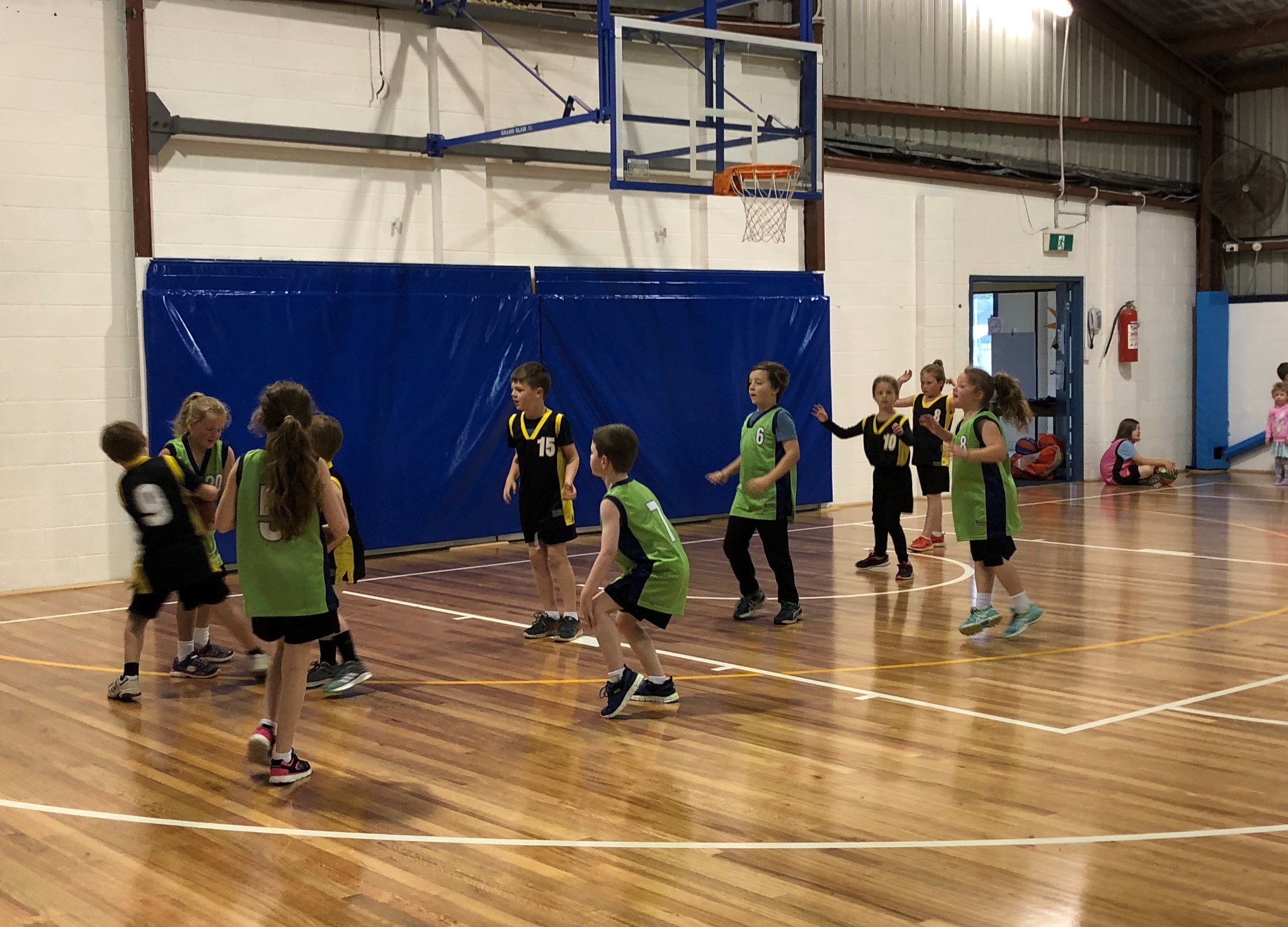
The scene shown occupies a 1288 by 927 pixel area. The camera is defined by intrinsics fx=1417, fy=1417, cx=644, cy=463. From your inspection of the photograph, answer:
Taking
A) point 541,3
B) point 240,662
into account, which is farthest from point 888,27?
point 240,662

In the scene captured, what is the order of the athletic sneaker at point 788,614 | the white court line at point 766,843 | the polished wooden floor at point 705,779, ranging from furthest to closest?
the athletic sneaker at point 788,614, the white court line at point 766,843, the polished wooden floor at point 705,779

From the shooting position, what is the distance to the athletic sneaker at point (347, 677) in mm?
6742

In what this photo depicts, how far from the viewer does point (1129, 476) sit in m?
16.6

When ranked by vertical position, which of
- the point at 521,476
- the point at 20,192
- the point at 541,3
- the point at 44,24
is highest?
the point at 541,3

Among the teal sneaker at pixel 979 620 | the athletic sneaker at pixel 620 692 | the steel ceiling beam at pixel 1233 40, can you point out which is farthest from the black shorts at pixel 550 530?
the steel ceiling beam at pixel 1233 40

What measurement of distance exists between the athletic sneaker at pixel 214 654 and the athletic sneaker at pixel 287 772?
2.28m

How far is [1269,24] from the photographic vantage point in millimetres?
17141

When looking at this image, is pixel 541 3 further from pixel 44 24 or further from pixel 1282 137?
pixel 1282 137

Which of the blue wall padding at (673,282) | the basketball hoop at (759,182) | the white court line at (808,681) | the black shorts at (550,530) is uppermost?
the basketball hoop at (759,182)

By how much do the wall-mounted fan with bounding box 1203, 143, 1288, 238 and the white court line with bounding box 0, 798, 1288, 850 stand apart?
1472 cm

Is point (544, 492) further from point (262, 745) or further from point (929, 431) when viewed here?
point (929, 431)

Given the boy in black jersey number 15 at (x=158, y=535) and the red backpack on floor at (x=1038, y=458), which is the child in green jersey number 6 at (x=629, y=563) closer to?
the boy in black jersey number 15 at (x=158, y=535)

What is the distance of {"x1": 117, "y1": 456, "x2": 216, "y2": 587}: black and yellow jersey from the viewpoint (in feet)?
20.9

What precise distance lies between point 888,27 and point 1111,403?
5.57 m
